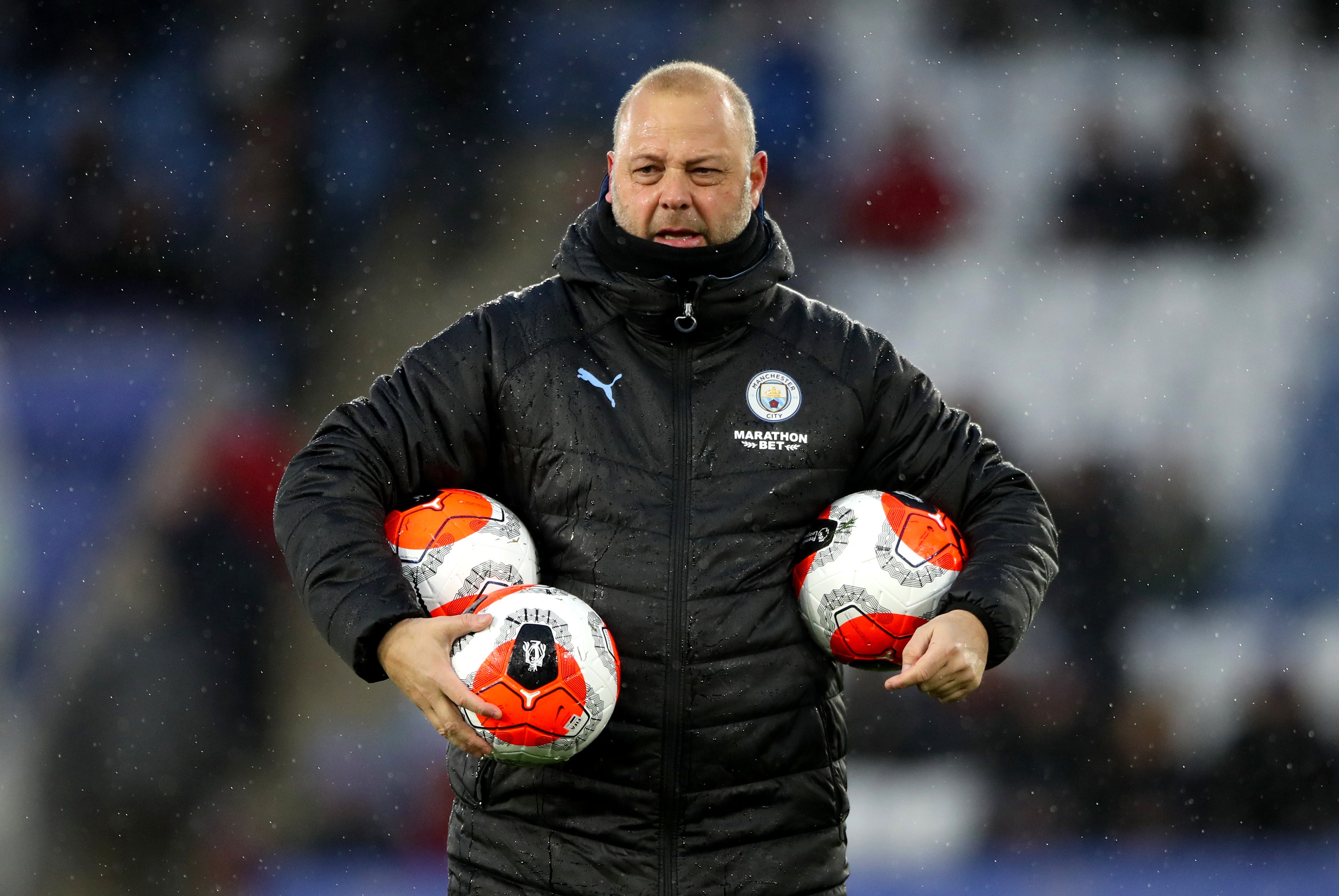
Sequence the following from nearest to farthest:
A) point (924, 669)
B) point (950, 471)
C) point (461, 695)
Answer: point (461, 695) → point (924, 669) → point (950, 471)

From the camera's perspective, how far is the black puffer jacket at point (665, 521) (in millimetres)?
2367

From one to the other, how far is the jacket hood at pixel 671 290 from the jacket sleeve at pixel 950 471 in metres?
0.27

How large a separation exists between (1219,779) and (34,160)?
A: 5.77m

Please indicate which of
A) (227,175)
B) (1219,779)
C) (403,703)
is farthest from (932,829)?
(227,175)

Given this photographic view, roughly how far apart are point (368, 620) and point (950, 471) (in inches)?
42.4

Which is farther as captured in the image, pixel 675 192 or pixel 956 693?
pixel 675 192

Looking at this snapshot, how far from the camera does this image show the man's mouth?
2514 mm

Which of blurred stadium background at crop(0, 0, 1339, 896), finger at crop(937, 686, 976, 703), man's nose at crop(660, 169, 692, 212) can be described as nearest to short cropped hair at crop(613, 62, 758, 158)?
man's nose at crop(660, 169, 692, 212)

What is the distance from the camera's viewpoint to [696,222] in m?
2.52

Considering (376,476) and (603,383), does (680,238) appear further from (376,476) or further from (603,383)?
(376,476)

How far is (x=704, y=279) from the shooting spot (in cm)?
247

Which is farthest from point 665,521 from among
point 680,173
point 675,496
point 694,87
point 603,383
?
point 694,87

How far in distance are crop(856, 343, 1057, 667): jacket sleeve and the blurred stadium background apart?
3196mm

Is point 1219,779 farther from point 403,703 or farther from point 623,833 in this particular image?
point 623,833
